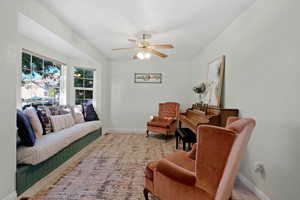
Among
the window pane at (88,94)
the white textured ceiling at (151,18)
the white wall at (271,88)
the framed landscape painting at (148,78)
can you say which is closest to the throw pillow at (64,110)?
the window pane at (88,94)

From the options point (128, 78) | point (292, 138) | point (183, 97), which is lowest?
point (292, 138)

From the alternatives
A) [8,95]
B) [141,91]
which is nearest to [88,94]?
[141,91]

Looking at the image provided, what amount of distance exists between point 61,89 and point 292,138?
4.72 meters

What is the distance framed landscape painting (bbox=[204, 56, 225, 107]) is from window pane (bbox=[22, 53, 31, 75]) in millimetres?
3750

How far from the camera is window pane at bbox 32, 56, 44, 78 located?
10.8ft

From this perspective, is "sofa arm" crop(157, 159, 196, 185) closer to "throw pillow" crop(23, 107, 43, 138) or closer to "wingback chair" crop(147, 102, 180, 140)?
"throw pillow" crop(23, 107, 43, 138)

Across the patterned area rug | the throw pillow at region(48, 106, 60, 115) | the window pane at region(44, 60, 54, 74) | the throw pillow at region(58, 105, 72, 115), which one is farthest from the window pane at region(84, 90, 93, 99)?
the patterned area rug

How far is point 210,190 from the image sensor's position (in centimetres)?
118

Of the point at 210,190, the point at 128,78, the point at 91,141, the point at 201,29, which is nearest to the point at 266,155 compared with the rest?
the point at 210,190

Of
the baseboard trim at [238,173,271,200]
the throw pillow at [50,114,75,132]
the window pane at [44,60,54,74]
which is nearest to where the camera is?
the baseboard trim at [238,173,271,200]

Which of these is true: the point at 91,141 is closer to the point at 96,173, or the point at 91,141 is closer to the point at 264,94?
the point at 96,173

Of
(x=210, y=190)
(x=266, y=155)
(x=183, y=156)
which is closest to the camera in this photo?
(x=210, y=190)

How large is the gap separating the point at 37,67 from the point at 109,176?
111 inches

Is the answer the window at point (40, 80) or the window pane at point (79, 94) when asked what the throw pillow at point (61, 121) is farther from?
the window pane at point (79, 94)
